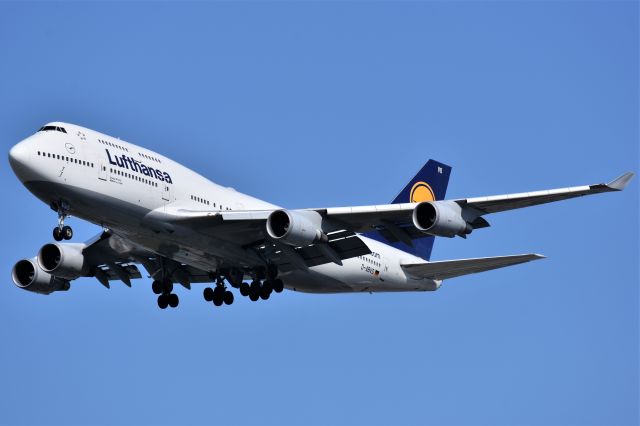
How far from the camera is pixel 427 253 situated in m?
54.3

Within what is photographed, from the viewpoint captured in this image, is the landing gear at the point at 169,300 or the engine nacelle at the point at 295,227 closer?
the engine nacelle at the point at 295,227

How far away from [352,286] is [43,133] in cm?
1548

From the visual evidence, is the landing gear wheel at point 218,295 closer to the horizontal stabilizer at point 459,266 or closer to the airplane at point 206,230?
the airplane at point 206,230

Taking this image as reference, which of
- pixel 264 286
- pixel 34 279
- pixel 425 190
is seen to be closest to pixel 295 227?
pixel 264 286

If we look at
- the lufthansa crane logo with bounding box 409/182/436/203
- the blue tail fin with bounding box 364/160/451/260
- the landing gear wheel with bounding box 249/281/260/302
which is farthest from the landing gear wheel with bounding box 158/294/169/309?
the lufthansa crane logo with bounding box 409/182/436/203

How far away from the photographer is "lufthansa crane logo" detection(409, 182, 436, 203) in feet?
179

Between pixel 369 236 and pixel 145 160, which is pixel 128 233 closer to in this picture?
pixel 145 160

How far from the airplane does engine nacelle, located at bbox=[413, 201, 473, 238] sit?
45mm

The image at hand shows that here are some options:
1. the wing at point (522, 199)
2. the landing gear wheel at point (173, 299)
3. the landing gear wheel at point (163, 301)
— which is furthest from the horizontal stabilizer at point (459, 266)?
Answer: the landing gear wheel at point (163, 301)

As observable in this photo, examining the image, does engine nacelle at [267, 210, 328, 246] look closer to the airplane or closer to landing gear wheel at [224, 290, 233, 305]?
the airplane

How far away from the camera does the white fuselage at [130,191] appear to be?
128 feet

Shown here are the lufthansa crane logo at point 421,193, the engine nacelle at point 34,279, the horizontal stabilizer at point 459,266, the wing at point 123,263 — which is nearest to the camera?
the horizontal stabilizer at point 459,266

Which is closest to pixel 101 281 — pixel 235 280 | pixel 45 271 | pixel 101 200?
pixel 45 271

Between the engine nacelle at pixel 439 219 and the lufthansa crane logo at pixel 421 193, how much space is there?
14200 millimetres
